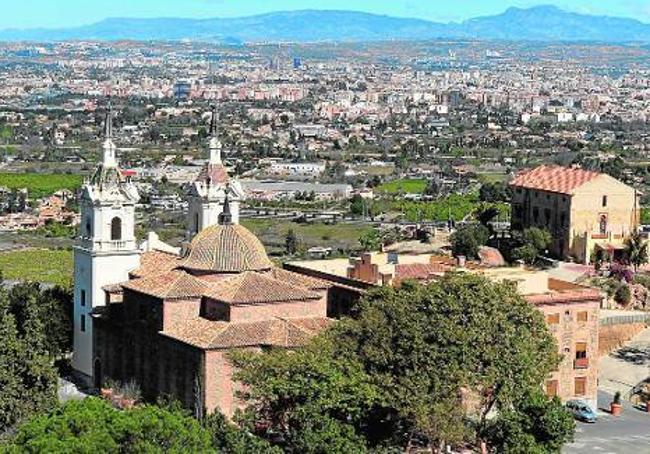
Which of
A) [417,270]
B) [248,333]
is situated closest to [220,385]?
[248,333]

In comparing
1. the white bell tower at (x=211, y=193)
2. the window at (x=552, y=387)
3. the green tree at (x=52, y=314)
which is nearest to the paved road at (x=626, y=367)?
the window at (x=552, y=387)

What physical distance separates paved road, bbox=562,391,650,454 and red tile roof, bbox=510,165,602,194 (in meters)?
19.2

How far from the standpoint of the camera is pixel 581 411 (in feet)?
115

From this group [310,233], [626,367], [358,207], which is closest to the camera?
[626,367]

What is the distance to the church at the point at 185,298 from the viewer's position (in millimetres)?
31562

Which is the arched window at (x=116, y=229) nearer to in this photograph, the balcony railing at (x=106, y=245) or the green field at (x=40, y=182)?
the balcony railing at (x=106, y=245)

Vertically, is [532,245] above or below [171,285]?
below

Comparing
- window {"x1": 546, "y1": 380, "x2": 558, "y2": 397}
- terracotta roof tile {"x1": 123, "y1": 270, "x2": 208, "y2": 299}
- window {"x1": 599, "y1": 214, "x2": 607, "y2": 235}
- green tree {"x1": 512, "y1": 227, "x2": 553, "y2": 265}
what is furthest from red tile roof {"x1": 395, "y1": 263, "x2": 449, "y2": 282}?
window {"x1": 599, "y1": 214, "x2": 607, "y2": 235}

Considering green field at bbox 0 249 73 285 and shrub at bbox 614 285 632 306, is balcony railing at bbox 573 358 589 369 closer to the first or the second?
shrub at bbox 614 285 632 306

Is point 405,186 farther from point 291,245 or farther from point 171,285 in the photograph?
point 171,285

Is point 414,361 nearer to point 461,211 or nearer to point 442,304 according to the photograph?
point 442,304

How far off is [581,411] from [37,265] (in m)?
37.7

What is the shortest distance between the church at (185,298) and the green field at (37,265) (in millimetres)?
21405

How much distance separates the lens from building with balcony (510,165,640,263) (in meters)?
54.4
